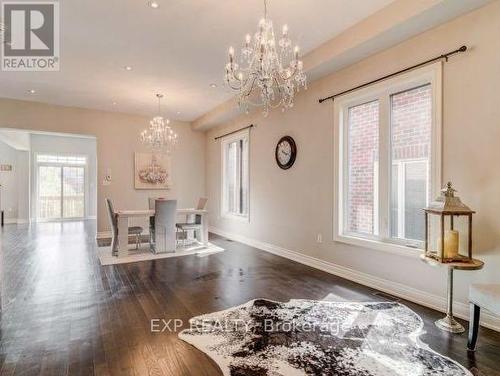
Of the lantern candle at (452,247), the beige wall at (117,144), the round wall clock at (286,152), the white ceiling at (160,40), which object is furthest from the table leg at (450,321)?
the beige wall at (117,144)

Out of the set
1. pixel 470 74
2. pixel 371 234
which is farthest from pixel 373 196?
pixel 470 74

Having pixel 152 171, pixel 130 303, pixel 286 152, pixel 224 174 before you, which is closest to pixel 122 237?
pixel 130 303

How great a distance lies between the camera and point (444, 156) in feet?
9.65

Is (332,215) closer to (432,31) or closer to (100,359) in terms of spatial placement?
(432,31)

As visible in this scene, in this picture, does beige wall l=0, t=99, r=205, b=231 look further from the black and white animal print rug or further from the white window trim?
the black and white animal print rug

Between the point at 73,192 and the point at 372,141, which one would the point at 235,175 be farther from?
the point at 73,192

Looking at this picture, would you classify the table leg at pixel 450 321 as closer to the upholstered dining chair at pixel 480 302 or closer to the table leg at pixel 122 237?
the upholstered dining chair at pixel 480 302

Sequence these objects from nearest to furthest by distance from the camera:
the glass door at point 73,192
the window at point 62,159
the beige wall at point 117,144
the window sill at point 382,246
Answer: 1. the window sill at point 382,246
2. the beige wall at point 117,144
3. the window at point 62,159
4. the glass door at point 73,192

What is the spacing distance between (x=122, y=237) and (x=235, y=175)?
302cm

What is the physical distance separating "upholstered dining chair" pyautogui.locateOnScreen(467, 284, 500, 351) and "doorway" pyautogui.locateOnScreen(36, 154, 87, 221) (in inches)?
470

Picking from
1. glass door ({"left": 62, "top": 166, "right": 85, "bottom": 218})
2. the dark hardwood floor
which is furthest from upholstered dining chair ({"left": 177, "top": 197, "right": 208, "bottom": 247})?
glass door ({"left": 62, "top": 166, "right": 85, "bottom": 218})

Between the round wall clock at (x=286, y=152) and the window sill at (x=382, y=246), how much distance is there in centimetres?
156

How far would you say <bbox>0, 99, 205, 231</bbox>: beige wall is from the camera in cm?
637

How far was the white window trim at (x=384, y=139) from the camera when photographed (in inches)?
118
